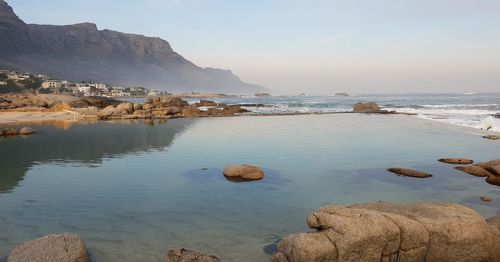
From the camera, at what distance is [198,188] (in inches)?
687

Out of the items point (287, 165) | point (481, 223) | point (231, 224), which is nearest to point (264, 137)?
point (287, 165)

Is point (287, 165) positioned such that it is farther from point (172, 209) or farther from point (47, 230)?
point (47, 230)

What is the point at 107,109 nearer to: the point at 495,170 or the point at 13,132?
the point at 13,132

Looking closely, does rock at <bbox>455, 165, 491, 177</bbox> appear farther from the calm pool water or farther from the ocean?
the ocean

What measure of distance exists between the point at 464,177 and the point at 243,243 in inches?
543

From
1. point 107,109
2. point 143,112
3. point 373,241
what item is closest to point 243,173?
point 373,241

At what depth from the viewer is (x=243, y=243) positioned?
36.8 feet

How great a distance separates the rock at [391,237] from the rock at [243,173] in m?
9.44

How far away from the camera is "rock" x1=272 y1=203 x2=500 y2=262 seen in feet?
28.8

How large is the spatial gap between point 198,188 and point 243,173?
111 inches

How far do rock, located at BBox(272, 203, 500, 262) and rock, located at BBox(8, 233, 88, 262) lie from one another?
4.87 meters

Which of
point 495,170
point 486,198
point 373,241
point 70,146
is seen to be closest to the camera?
point 373,241

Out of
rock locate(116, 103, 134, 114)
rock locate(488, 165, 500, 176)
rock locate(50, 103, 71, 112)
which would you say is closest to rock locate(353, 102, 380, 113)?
rock locate(116, 103, 134, 114)

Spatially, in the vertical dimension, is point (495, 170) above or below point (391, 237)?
below
